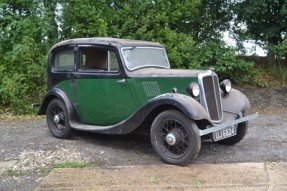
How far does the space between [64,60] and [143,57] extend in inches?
58.8

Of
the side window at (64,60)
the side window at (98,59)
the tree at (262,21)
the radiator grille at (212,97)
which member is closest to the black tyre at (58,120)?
the side window at (64,60)

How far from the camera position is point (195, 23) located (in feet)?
42.1

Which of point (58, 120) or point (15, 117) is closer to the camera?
point (58, 120)

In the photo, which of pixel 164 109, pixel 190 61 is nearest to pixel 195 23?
pixel 190 61

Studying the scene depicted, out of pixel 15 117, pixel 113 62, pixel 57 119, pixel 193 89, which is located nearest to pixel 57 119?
pixel 57 119

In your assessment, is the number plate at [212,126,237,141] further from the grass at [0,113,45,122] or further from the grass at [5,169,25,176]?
the grass at [0,113,45,122]

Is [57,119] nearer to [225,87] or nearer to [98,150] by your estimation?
[98,150]

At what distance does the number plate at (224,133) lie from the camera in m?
5.70

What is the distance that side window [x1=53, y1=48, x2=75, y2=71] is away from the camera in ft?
23.0

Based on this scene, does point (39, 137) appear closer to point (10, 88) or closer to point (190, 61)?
point (10, 88)

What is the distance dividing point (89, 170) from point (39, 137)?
233cm

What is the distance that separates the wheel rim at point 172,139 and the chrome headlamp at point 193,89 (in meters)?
0.46

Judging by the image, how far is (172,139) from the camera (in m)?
5.50

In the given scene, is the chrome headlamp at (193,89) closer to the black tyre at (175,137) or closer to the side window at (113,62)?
the black tyre at (175,137)
